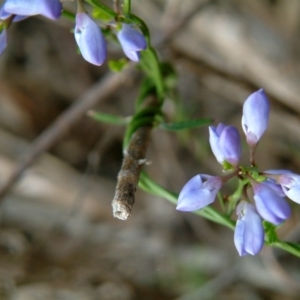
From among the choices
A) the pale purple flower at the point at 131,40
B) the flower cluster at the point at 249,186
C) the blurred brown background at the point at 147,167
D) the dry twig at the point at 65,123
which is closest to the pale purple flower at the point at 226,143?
the flower cluster at the point at 249,186

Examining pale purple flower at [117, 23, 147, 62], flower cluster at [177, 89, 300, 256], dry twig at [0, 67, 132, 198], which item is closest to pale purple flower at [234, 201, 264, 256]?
flower cluster at [177, 89, 300, 256]

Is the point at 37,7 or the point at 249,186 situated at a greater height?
the point at 37,7

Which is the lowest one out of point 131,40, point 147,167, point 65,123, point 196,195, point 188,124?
point 147,167

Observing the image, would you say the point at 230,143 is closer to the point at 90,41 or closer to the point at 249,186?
the point at 249,186

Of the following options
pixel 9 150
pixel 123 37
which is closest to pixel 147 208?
pixel 9 150

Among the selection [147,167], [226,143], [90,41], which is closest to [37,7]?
[90,41]

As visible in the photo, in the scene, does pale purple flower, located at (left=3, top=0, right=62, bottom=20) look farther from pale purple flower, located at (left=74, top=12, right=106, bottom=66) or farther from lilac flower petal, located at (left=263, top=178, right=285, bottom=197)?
lilac flower petal, located at (left=263, top=178, right=285, bottom=197)
